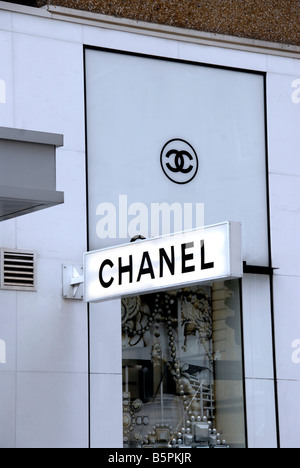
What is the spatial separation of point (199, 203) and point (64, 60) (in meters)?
2.11

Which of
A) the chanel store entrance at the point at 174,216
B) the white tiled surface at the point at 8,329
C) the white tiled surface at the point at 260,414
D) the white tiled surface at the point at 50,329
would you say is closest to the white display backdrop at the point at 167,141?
the chanel store entrance at the point at 174,216

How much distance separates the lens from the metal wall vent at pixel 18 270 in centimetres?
1084

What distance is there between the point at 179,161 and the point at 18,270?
7.47ft

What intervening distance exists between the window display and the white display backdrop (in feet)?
2.39

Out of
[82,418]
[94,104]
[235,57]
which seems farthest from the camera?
[235,57]

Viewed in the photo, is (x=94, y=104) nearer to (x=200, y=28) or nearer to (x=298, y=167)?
(x=200, y=28)

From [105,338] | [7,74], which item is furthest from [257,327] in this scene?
[7,74]

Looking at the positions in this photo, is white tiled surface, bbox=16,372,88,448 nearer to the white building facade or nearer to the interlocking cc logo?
the white building facade

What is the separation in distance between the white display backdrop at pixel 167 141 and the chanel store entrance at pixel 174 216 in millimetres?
11

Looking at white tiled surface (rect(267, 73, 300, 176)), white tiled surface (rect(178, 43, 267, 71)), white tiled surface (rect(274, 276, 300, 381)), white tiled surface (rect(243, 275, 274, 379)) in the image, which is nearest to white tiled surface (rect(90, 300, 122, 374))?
white tiled surface (rect(243, 275, 274, 379))

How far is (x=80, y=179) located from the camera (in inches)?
451

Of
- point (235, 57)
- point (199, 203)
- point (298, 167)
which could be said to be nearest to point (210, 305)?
point (199, 203)

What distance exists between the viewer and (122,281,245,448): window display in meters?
11.6

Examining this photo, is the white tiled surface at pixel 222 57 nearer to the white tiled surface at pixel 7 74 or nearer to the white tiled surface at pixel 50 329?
the white tiled surface at pixel 7 74
